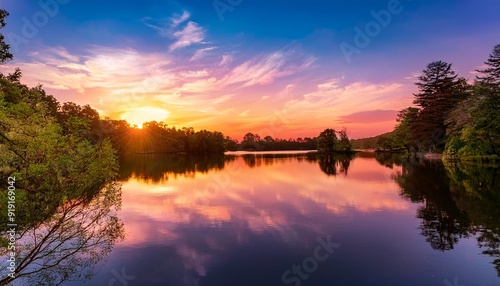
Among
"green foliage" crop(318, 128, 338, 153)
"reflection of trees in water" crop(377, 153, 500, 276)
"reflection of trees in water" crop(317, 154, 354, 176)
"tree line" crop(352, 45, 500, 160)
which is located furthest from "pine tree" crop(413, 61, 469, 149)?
"green foliage" crop(318, 128, 338, 153)

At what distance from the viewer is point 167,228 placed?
2219cm

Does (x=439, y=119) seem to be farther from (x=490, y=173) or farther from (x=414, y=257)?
(x=414, y=257)

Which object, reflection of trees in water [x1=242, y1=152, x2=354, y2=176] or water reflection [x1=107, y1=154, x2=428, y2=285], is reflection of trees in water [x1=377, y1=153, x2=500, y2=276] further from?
reflection of trees in water [x1=242, y1=152, x2=354, y2=176]

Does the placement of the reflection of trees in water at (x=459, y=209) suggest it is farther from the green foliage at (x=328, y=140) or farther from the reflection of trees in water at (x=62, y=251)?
the green foliage at (x=328, y=140)

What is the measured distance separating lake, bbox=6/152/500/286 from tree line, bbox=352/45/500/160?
21.9 meters

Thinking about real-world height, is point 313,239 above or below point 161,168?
below

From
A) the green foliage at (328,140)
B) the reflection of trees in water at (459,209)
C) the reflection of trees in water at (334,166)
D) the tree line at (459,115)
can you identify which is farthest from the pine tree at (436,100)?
the green foliage at (328,140)

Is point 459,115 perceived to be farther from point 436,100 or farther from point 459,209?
point 459,209

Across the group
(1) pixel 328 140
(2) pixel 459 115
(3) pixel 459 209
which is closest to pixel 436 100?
(2) pixel 459 115

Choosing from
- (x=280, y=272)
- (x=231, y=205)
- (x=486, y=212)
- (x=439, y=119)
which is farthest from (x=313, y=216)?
(x=439, y=119)

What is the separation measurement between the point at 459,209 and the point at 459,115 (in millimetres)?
41441

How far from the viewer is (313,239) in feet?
60.4

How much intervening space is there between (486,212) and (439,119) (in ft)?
196

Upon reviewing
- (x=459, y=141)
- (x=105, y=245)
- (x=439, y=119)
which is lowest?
(x=105, y=245)
